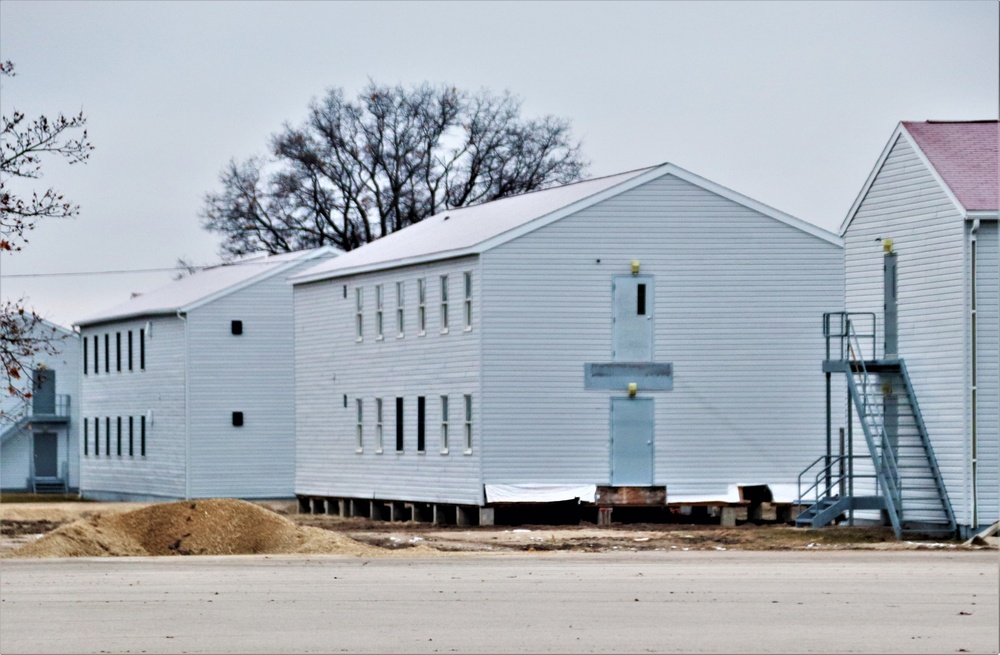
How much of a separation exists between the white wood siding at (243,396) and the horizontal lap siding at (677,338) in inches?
771

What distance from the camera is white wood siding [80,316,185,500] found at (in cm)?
6056

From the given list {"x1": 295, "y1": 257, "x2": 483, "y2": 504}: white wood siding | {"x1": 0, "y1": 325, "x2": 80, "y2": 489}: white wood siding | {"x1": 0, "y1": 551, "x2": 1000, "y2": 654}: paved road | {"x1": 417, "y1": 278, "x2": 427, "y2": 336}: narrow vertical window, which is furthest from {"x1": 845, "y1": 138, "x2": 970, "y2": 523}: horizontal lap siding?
{"x1": 0, "y1": 325, "x2": 80, "y2": 489}: white wood siding

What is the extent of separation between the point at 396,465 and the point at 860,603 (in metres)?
25.9

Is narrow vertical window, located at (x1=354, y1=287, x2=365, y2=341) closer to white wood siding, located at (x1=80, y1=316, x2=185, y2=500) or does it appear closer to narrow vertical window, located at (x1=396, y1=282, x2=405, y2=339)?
narrow vertical window, located at (x1=396, y1=282, x2=405, y2=339)

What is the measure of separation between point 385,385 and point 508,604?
85.8 feet

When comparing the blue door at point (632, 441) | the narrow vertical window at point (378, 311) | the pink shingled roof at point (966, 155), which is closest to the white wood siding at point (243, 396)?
the narrow vertical window at point (378, 311)

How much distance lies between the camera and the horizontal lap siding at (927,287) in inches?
1335

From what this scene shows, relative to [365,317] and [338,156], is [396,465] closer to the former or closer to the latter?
[365,317]

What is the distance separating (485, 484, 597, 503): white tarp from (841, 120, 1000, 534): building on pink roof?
8.03 m

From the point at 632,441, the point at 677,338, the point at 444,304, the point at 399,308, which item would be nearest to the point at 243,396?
the point at 399,308

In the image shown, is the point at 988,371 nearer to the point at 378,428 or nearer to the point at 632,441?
the point at 632,441

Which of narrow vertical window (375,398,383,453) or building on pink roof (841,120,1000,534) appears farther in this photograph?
narrow vertical window (375,398,383,453)

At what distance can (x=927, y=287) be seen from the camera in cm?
3484

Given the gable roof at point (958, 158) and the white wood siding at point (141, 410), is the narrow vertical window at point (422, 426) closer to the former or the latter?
the gable roof at point (958, 158)
